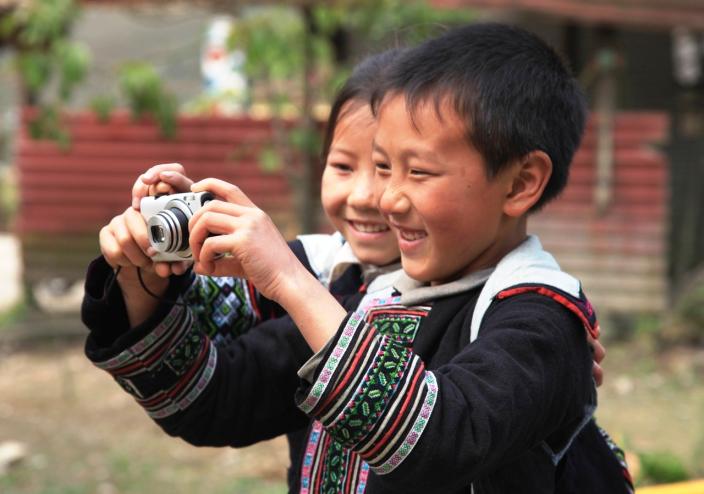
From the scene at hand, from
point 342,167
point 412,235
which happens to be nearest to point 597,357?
point 412,235

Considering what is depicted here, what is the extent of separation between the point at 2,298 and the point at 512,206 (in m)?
9.28

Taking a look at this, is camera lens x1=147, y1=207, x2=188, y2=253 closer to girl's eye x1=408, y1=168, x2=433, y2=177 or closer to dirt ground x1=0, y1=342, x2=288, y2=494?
girl's eye x1=408, y1=168, x2=433, y2=177

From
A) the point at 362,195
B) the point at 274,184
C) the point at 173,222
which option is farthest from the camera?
the point at 274,184

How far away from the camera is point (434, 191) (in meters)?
1.53

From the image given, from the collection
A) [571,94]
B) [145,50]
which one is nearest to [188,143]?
[145,50]

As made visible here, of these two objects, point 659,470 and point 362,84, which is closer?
point 362,84

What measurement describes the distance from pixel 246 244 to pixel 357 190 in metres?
0.55

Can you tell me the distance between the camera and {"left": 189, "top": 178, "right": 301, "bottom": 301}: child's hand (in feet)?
4.67

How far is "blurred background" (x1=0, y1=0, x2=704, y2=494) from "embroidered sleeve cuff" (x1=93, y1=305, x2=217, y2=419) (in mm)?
3774

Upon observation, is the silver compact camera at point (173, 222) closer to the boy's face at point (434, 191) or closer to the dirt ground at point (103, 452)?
the boy's face at point (434, 191)

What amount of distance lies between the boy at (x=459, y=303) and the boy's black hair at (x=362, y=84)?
256 mm

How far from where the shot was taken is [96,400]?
6648 mm

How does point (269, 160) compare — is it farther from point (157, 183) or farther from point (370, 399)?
point (370, 399)

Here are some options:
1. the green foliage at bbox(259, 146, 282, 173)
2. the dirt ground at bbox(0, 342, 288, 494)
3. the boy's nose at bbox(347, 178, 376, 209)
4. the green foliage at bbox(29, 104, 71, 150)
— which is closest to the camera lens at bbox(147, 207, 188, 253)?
the boy's nose at bbox(347, 178, 376, 209)
